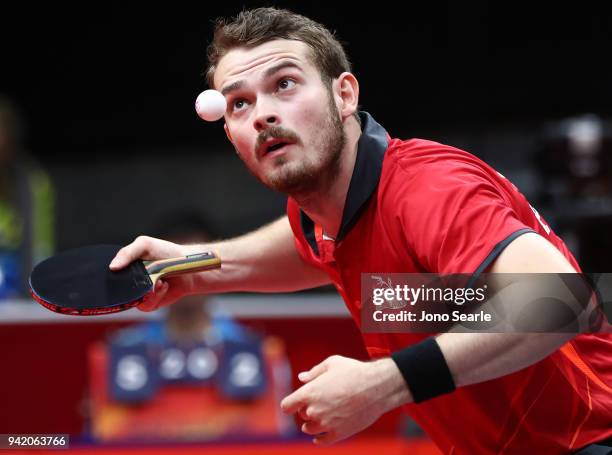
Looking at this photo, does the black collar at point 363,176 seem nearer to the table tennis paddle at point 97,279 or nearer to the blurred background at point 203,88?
the table tennis paddle at point 97,279

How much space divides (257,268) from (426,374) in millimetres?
1001

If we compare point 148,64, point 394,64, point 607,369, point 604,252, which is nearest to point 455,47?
point 394,64

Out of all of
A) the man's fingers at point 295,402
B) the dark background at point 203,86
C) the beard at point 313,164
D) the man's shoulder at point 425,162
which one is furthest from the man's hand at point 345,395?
the dark background at point 203,86

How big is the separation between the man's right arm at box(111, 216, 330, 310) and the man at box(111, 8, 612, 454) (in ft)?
0.05

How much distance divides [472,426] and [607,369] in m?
0.34

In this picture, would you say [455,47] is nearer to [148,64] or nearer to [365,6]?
[365,6]

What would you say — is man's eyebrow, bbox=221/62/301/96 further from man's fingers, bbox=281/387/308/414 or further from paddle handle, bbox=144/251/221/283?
man's fingers, bbox=281/387/308/414

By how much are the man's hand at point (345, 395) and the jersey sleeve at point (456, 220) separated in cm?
25

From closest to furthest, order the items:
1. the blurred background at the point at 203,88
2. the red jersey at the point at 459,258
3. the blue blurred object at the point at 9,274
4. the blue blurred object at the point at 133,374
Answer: the red jersey at the point at 459,258 < the blue blurred object at the point at 133,374 < the blue blurred object at the point at 9,274 < the blurred background at the point at 203,88

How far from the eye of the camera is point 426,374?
1.54m

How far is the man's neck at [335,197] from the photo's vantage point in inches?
82.7

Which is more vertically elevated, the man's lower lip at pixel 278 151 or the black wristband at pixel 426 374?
the man's lower lip at pixel 278 151

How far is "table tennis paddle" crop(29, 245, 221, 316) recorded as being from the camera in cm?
204

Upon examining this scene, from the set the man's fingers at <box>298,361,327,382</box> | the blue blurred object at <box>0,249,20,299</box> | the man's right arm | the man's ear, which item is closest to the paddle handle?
the man's right arm
